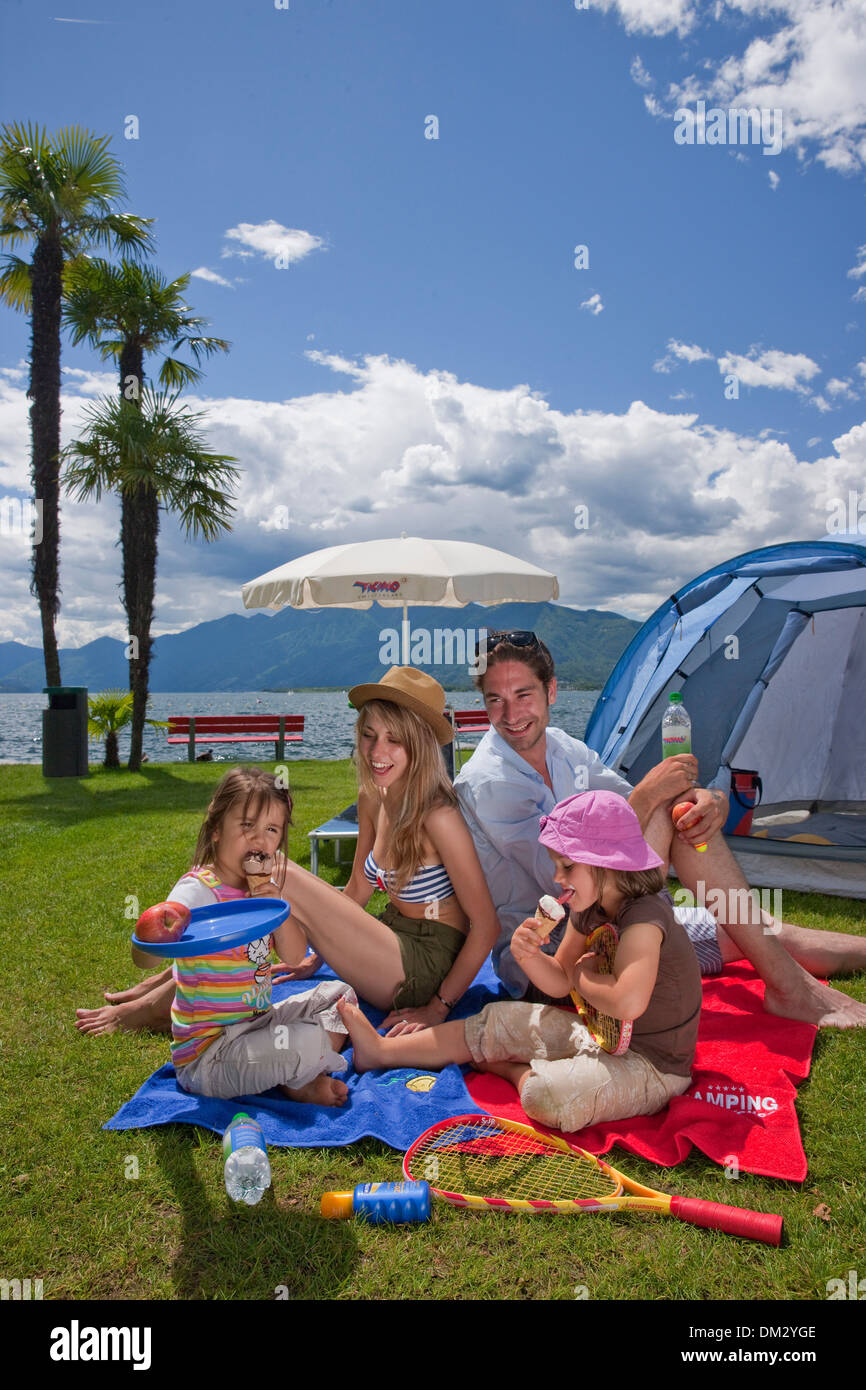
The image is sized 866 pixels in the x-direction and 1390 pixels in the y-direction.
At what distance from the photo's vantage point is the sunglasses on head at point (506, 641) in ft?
12.0

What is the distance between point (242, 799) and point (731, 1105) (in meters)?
2.00

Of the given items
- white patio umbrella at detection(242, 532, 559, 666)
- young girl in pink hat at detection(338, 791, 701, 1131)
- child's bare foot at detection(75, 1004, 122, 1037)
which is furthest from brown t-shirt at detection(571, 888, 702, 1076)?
white patio umbrella at detection(242, 532, 559, 666)

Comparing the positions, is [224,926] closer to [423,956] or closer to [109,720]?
[423,956]

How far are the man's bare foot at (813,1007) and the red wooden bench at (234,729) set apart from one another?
475 inches

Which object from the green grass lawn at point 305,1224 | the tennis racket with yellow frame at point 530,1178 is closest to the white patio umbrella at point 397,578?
the green grass lawn at point 305,1224

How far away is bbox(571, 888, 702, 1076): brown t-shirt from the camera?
2.76 m

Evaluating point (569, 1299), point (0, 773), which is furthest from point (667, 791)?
point (0, 773)

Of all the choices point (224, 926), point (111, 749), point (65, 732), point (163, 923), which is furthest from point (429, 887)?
point (111, 749)

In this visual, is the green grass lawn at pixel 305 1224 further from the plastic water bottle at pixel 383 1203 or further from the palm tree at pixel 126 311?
the palm tree at pixel 126 311

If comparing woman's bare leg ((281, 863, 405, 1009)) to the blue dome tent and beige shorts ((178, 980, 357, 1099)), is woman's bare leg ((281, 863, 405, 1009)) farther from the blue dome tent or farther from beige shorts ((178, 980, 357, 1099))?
the blue dome tent

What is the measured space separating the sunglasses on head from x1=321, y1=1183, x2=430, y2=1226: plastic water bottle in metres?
2.07

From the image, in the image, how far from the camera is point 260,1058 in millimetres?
2908
